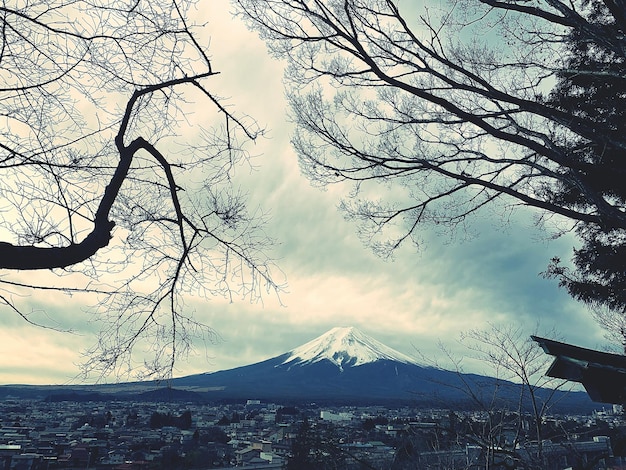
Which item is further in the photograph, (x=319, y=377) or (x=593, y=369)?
(x=319, y=377)

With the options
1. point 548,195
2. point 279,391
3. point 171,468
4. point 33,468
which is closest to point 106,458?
point 171,468

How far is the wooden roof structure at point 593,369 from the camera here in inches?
125

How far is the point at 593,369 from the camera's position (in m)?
3.23

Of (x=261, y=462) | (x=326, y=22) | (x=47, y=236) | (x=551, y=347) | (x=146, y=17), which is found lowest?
(x=261, y=462)

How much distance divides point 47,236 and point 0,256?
634mm

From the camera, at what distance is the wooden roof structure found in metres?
3.17

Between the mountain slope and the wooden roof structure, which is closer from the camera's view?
the wooden roof structure

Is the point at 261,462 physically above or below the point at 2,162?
below

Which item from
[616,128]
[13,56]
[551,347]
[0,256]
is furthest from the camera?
[616,128]

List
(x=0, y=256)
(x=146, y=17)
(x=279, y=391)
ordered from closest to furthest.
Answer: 1. (x=0, y=256)
2. (x=146, y=17)
3. (x=279, y=391)

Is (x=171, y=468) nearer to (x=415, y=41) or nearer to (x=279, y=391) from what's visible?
(x=415, y=41)

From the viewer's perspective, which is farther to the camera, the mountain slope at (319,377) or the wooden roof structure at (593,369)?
the mountain slope at (319,377)

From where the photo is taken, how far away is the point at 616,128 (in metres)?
4.97

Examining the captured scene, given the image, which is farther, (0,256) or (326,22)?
(326,22)
